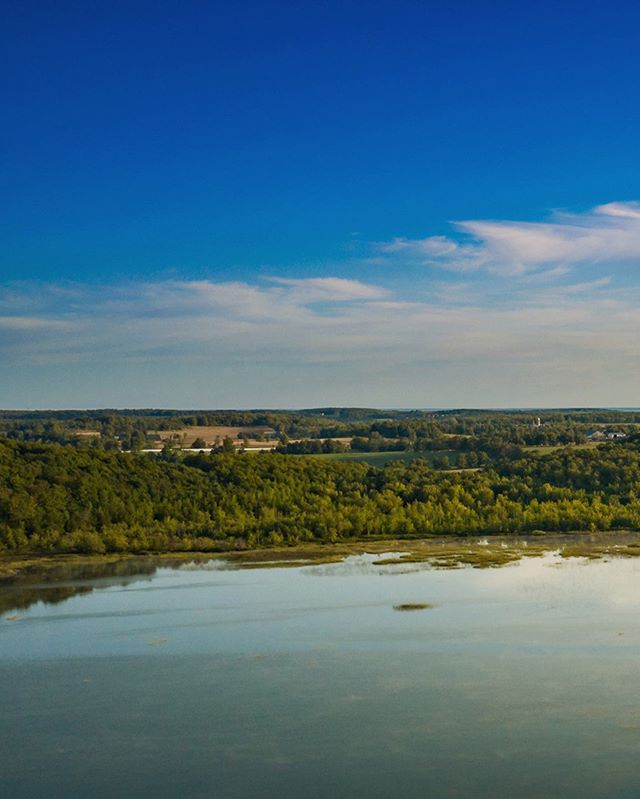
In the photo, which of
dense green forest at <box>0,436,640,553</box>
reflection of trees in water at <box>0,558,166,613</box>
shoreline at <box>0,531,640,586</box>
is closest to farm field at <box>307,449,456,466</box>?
dense green forest at <box>0,436,640,553</box>

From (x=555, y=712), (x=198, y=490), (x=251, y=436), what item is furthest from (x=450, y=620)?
(x=251, y=436)

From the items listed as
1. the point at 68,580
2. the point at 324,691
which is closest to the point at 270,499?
the point at 68,580

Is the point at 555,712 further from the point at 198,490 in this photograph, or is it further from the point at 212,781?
the point at 198,490

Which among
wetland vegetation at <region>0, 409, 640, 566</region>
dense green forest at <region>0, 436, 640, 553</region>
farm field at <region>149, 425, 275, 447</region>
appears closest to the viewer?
wetland vegetation at <region>0, 409, 640, 566</region>

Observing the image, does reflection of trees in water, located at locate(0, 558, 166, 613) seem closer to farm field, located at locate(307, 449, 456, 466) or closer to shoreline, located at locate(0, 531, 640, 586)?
shoreline, located at locate(0, 531, 640, 586)

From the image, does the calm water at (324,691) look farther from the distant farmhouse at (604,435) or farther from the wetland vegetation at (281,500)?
the distant farmhouse at (604,435)

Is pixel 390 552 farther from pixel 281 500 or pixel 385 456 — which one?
pixel 385 456

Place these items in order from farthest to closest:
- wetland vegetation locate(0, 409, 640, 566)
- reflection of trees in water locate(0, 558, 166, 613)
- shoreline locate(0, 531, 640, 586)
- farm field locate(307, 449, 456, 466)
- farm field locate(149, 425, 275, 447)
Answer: farm field locate(149, 425, 275, 447) < farm field locate(307, 449, 456, 466) < wetland vegetation locate(0, 409, 640, 566) < shoreline locate(0, 531, 640, 586) < reflection of trees in water locate(0, 558, 166, 613)
